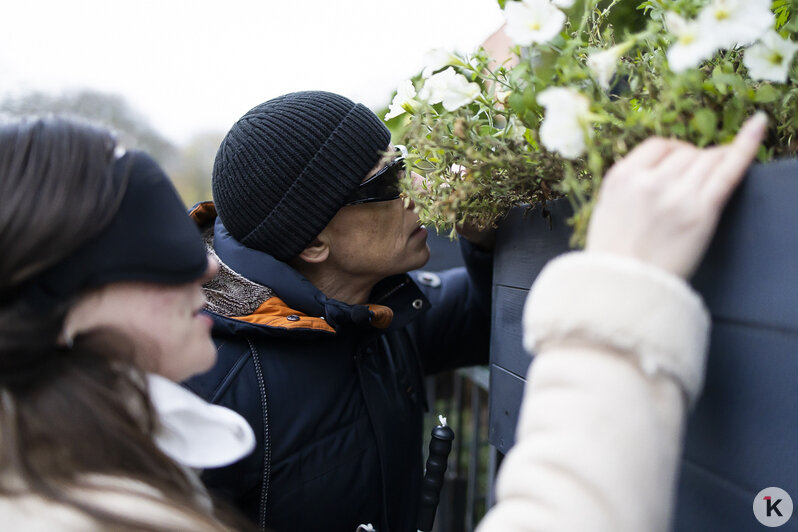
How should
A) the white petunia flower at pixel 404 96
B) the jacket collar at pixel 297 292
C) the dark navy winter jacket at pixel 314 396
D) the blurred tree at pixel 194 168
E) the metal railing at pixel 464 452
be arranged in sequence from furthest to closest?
the blurred tree at pixel 194 168 → the metal railing at pixel 464 452 → the jacket collar at pixel 297 292 → the dark navy winter jacket at pixel 314 396 → the white petunia flower at pixel 404 96

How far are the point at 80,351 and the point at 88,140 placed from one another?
0.33 metres

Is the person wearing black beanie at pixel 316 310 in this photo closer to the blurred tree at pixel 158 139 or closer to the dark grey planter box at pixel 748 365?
the dark grey planter box at pixel 748 365

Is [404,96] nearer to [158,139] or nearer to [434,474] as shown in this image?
[434,474]

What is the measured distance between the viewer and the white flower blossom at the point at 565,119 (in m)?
0.70

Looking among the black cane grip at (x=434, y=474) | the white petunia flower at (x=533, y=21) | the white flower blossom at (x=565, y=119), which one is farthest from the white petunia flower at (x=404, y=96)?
the black cane grip at (x=434, y=474)

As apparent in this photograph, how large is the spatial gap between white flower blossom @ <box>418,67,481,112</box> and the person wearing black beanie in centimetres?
40

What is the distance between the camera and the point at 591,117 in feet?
2.30

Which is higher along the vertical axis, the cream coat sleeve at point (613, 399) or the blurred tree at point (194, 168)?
the cream coat sleeve at point (613, 399)

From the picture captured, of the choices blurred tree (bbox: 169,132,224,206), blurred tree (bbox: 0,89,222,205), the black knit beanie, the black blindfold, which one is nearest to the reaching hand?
the black blindfold

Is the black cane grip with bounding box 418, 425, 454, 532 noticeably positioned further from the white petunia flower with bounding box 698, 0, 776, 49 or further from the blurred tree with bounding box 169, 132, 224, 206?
the blurred tree with bounding box 169, 132, 224, 206

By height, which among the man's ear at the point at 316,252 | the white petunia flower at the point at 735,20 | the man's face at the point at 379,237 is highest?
the white petunia flower at the point at 735,20

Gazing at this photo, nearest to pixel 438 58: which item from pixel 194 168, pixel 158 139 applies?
pixel 158 139

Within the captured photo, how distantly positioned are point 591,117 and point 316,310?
1019 millimetres

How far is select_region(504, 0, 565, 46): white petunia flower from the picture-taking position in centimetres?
79
